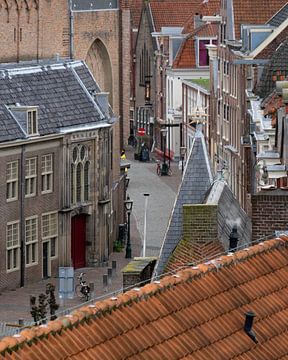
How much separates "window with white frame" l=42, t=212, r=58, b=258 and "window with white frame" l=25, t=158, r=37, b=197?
123 centimetres

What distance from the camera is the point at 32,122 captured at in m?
59.5

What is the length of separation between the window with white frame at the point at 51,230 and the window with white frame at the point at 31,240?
648 mm

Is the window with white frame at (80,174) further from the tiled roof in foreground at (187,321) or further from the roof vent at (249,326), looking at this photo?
the roof vent at (249,326)

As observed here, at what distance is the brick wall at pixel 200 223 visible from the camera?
25.2m

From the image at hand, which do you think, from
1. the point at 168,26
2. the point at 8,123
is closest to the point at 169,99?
the point at 168,26

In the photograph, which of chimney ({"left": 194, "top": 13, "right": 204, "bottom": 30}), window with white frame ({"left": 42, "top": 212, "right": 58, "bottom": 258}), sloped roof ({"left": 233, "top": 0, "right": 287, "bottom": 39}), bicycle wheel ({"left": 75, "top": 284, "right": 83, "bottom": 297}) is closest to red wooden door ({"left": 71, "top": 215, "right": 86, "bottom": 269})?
window with white frame ({"left": 42, "top": 212, "right": 58, "bottom": 258})

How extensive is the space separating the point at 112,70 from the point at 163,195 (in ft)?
33.1

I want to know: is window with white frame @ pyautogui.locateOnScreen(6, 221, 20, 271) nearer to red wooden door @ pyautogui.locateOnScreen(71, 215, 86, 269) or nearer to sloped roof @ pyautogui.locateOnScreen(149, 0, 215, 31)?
red wooden door @ pyautogui.locateOnScreen(71, 215, 86, 269)

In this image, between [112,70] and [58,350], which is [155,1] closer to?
[112,70]

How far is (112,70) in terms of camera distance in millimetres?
76062

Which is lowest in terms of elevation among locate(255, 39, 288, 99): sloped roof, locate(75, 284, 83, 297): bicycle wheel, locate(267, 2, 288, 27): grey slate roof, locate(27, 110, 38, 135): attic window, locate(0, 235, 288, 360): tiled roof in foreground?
locate(75, 284, 83, 297): bicycle wheel

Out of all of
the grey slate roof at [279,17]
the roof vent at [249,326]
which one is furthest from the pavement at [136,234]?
the roof vent at [249,326]

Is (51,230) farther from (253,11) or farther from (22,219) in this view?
(253,11)

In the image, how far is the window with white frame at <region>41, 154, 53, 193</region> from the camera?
197 feet
